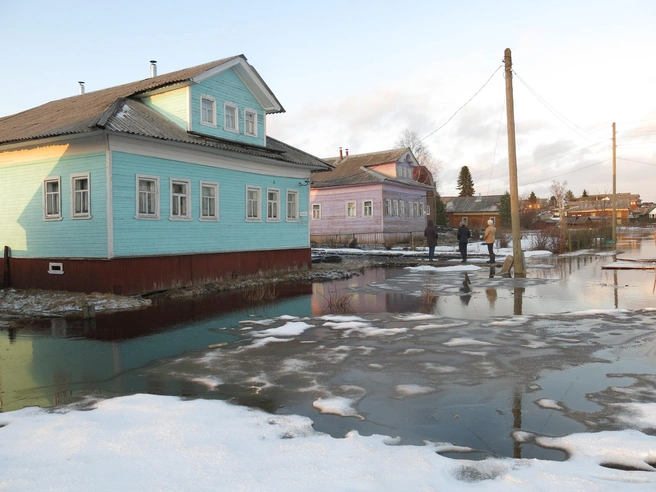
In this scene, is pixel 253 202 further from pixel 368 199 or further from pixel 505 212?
pixel 505 212

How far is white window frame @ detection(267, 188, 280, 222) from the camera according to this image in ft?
69.5

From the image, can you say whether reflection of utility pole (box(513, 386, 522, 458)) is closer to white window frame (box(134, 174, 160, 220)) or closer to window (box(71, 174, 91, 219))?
white window frame (box(134, 174, 160, 220))

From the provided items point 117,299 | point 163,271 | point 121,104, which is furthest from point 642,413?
point 121,104

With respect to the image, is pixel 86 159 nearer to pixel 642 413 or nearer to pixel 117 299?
pixel 117 299

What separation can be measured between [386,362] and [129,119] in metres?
12.0

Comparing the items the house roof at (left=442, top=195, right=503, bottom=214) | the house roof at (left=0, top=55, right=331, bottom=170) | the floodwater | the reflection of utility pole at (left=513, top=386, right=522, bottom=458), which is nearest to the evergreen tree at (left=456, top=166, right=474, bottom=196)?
the house roof at (left=442, top=195, right=503, bottom=214)

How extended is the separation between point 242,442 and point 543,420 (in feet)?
9.44

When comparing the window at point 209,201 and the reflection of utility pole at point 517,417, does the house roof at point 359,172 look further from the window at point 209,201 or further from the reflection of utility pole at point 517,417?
the reflection of utility pole at point 517,417

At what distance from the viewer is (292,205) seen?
73.8ft

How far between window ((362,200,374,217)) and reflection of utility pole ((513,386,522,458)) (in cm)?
3480

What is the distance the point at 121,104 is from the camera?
1683cm

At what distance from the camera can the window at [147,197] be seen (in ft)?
51.8

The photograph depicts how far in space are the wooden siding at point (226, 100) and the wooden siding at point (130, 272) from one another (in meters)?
4.48

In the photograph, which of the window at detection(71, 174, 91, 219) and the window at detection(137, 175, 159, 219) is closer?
the window at detection(71, 174, 91, 219)
